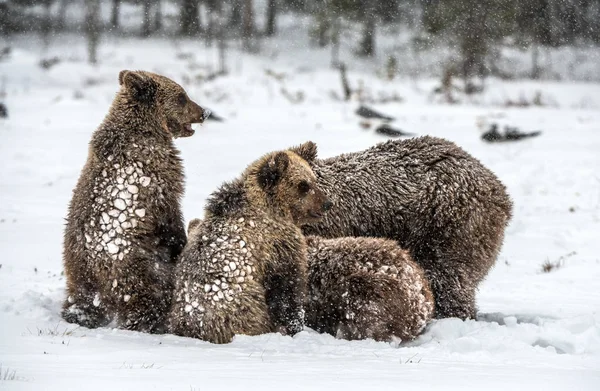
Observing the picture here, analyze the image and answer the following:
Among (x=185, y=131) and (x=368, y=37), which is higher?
(x=185, y=131)

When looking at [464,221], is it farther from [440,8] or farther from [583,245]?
[440,8]

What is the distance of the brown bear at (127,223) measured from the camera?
730cm

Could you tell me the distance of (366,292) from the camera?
700 cm

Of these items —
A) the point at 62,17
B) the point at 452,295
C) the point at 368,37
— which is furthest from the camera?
the point at 62,17

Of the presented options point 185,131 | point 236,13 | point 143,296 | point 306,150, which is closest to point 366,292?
point 306,150

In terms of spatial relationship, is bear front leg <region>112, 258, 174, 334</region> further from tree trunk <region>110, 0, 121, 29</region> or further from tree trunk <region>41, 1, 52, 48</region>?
tree trunk <region>110, 0, 121, 29</region>

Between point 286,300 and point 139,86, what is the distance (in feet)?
8.21

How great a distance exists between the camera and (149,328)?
731cm

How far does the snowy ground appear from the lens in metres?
5.46

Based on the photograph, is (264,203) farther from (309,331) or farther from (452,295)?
(452,295)

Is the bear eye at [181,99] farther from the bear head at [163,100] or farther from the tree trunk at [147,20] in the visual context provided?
the tree trunk at [147,20]

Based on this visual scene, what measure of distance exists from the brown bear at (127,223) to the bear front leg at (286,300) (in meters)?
1.04

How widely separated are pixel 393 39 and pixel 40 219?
41.0 meters

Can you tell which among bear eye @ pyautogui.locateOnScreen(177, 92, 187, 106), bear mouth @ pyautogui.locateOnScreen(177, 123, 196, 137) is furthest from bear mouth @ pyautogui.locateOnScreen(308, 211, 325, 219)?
bear eye @ pyautogui.locateOnScreen(177, 92, 187, 106)
